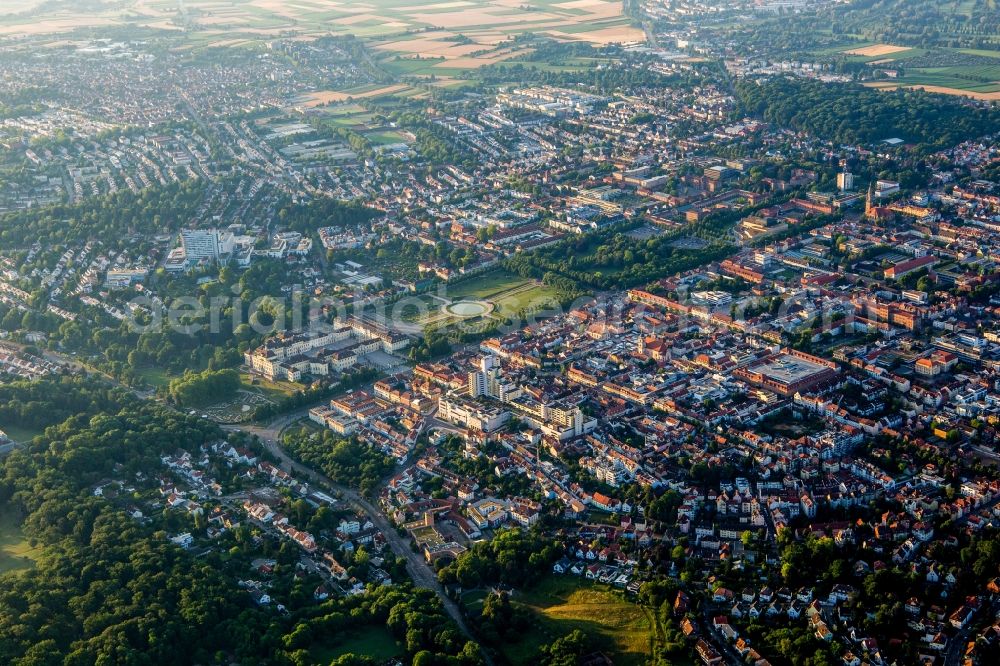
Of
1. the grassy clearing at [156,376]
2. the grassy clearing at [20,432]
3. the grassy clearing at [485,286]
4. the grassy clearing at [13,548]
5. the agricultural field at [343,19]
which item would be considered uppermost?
the grassy clearing at [13,548]

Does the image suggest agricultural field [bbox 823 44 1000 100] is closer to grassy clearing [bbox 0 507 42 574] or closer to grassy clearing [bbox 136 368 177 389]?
grassy clearing [bbox 136 368 177 389]

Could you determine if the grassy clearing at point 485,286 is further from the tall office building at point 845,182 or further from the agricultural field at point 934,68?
the agricultural field at point 934,68

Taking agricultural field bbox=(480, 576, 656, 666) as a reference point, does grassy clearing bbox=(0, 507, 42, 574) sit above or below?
above

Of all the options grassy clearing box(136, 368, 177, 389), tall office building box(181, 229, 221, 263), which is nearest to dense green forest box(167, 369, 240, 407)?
grassy clearing box(136, 368, 177, 389)

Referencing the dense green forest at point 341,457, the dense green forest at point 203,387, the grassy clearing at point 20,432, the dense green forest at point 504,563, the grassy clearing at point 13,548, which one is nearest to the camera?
the dense green forest at point 504,563

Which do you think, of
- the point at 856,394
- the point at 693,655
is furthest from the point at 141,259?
the point at 693,655

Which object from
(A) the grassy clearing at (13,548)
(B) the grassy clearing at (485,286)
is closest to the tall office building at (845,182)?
(B) the grassy clearing at (485,286)

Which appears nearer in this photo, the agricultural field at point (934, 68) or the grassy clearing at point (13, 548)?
the grassy clearing at point (13, 548)

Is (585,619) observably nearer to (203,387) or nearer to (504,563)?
(504,563)
